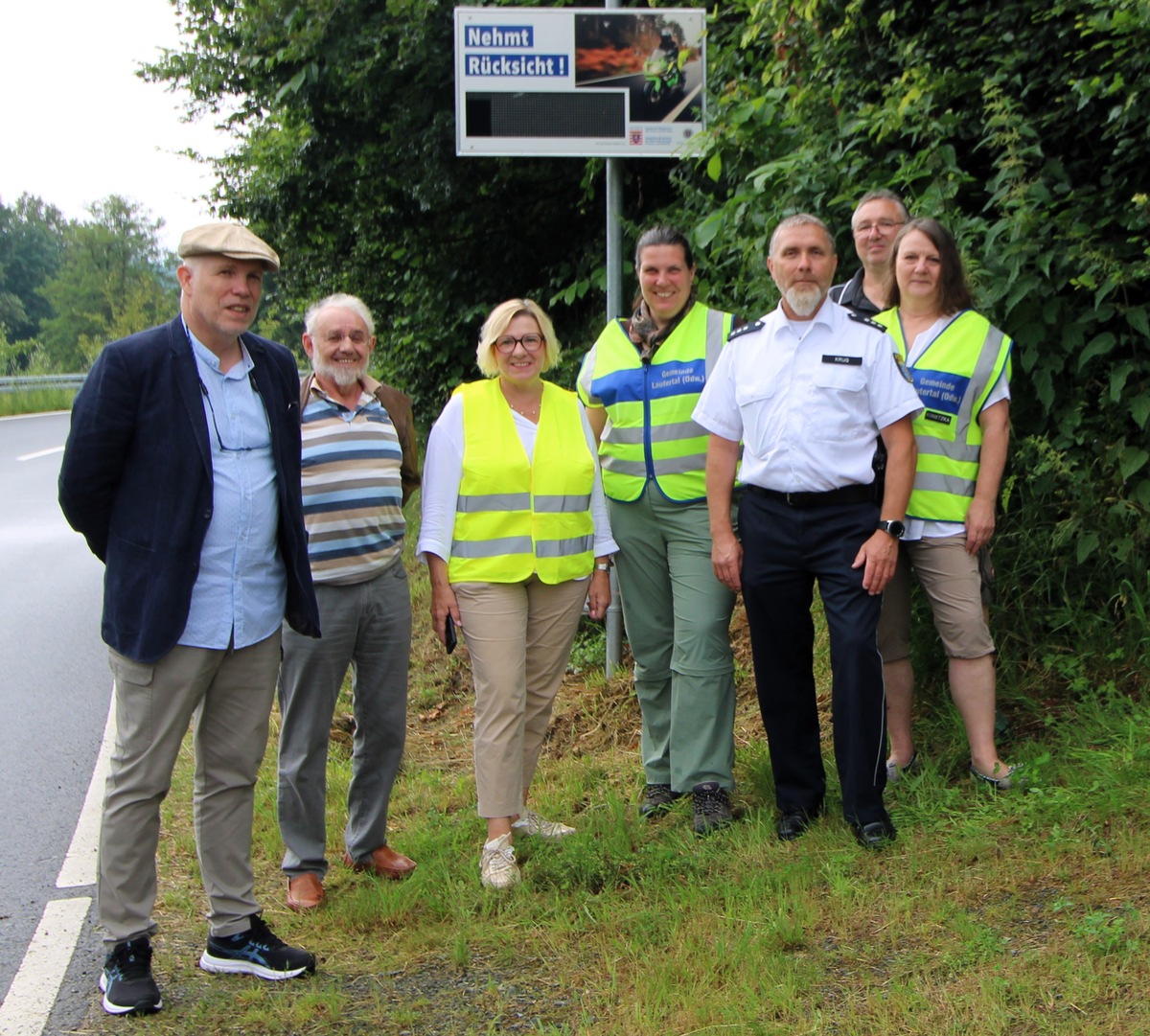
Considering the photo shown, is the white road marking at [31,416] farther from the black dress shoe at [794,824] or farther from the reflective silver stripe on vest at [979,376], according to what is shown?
the reflective silver stripe on vest at [979,376]

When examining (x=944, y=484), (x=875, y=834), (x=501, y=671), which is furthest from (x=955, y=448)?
(x=501, y=671)

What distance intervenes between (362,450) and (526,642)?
0.91m

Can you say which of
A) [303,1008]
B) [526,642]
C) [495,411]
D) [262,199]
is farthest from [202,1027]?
[262,199]

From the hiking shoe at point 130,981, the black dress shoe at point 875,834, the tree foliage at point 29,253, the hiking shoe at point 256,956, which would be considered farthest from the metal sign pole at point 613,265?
the tree foliage at point 29,253

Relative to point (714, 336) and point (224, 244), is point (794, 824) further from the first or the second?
point (224, 244)

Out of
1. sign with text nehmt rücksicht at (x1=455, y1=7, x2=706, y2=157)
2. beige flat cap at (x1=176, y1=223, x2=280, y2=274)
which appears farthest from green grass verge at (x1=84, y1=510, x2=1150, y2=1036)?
sign with text nehmt rücksicht at (x1=455, y1=7, x2=706, y2=157)

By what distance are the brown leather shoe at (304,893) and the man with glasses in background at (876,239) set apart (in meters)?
2.77

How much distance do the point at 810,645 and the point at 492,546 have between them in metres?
1.17

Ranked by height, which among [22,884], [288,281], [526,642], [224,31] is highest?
[224,31]

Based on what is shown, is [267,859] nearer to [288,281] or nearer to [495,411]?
[495,411]

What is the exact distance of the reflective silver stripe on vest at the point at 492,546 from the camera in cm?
475

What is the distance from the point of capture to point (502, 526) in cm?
476

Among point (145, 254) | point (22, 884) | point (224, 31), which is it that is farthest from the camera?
Result: point (145, 254)

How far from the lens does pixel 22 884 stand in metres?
5.04
